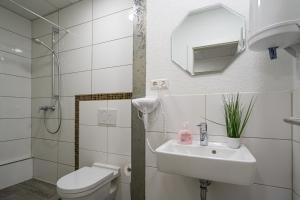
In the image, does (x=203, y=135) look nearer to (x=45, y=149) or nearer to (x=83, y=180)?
(x=83, y=180)

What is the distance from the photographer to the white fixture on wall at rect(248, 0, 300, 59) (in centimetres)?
64

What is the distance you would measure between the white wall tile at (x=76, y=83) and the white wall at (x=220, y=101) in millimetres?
858

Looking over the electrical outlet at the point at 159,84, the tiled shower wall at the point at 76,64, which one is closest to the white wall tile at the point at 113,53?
the tiled shower wall at the point at 76,64

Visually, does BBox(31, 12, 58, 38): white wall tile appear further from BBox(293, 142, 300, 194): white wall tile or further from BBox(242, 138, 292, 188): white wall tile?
BBox(293, 142, 300, 194): white wall tile

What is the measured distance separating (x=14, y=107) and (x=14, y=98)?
12 cm

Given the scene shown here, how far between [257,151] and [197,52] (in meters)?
0.76

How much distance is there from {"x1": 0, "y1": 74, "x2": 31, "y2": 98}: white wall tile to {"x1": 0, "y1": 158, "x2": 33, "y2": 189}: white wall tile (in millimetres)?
886

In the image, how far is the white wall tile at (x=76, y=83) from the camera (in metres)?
1.81

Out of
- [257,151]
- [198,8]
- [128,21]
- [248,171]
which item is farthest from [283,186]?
[128,21]

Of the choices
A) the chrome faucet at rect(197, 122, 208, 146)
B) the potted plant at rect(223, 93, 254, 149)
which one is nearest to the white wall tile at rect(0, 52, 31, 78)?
the chrome faucet at rect(197, 122, 208, 146)

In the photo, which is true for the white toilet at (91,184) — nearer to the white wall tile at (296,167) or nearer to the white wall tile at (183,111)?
the white wall tile at (183,111)

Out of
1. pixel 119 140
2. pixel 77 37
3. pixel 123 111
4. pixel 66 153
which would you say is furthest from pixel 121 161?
pixel 77 37

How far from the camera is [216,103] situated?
1.07m

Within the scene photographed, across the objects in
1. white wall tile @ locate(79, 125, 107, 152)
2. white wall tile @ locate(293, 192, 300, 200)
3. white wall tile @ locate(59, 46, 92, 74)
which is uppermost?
white wall tile @ locate(59, 46, 92, 74)
